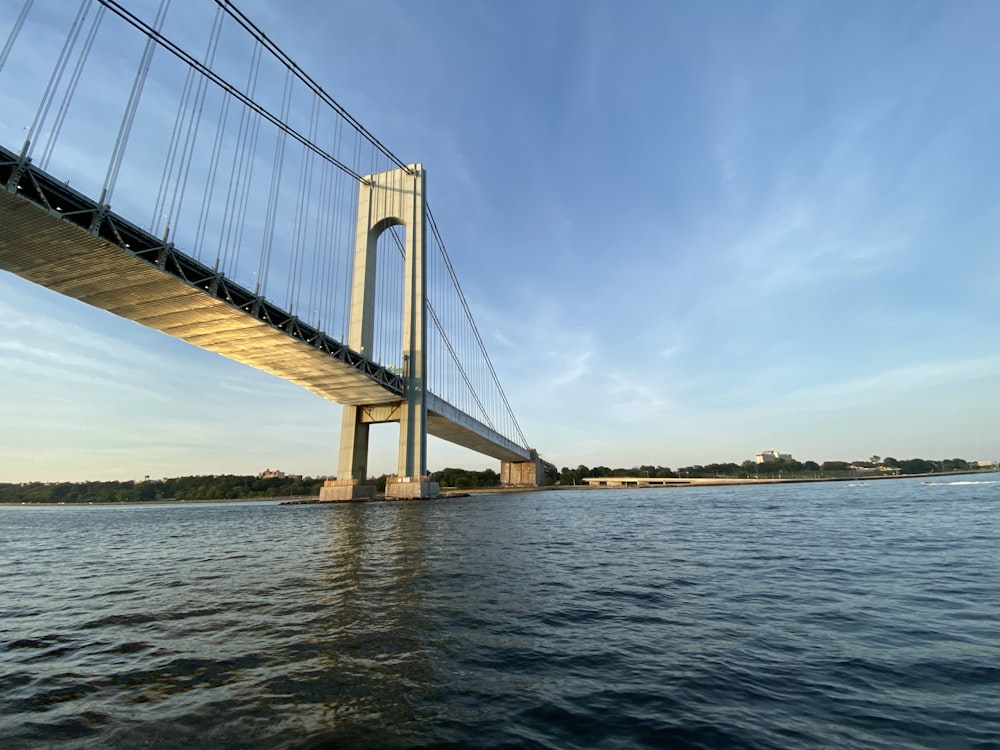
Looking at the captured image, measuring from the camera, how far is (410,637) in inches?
214

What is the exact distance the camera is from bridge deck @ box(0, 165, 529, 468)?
20.9 m

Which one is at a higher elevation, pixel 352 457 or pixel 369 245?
pixel 369 245

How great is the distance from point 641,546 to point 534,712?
11.2m

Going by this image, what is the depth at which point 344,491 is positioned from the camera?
4584 centimetres

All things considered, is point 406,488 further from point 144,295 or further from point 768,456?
point 768,456

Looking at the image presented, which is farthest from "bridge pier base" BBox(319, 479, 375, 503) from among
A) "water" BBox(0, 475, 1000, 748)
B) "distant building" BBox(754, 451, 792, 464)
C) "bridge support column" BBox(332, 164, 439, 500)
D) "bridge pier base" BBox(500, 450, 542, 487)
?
"distant building" BBox(754, 451, 792, 464)

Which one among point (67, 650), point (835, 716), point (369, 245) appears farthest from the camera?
point (369, 245)

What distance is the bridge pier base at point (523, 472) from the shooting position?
107 m

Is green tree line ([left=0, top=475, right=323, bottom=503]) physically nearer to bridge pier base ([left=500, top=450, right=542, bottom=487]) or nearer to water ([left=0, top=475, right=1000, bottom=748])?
bridge pier base ([left=500, top=450, right=542, bottom=487])

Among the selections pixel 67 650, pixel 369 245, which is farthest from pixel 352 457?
pixel 67 650

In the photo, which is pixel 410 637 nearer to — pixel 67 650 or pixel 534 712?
pixel 534 712

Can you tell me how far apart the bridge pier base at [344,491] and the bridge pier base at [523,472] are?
62.3 m

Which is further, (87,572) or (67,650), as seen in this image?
(87,572)

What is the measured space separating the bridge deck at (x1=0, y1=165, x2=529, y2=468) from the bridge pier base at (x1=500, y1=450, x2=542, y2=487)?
213ft
